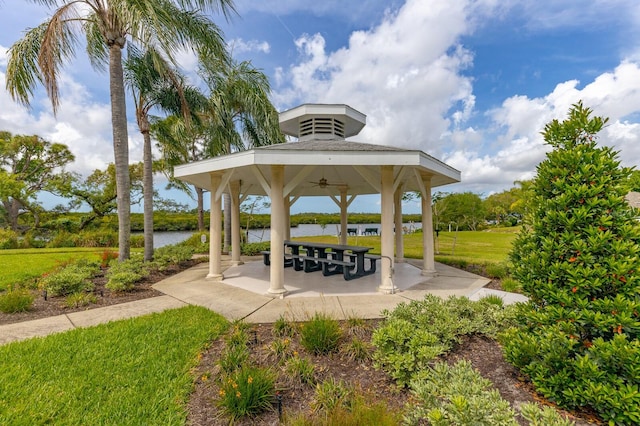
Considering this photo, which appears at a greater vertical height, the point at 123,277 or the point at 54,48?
the point at 54,48

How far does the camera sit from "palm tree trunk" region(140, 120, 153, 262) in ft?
32.3

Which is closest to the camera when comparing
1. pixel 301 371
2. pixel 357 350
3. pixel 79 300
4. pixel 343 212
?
pixel 301 371

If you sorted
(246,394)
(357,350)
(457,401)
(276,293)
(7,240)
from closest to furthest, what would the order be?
(457,401)
(246,394)
(357,350)
(276,293)
(7,240)

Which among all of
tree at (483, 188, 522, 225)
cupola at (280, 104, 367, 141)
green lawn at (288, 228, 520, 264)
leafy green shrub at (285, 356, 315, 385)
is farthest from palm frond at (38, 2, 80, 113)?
tree at (483, 188, 522, 225)

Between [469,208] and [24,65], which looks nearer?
[24,65]

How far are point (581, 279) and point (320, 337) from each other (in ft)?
9.28

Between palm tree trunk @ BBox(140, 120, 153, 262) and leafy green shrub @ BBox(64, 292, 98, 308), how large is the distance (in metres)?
3.75

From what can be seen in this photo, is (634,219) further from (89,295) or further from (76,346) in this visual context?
(89,295)

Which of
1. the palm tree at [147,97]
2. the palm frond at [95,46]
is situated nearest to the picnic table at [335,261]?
the palm tree at [147,97]

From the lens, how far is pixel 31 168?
25000 mm

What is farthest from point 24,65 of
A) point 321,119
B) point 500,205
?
point 500,205

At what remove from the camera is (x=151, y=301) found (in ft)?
20.1

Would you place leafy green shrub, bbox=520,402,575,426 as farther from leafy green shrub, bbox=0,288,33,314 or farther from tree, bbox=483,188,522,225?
tree, bbox=483,188,522,225

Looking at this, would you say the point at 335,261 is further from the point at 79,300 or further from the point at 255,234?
the point at 255,234
